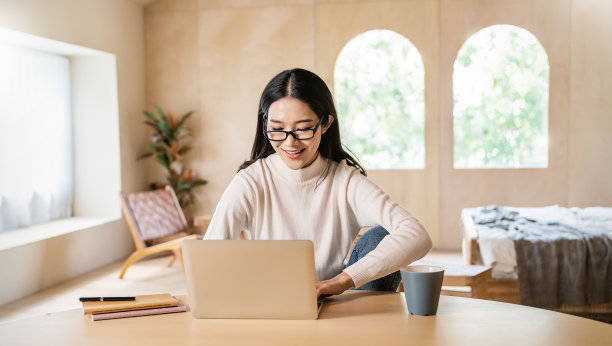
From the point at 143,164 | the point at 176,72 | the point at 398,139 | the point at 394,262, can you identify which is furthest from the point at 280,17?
the point at 394,262

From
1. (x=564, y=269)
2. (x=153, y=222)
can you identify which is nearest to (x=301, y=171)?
(x=564, y=269)

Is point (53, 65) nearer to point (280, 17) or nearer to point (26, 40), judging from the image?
point (26, 40)

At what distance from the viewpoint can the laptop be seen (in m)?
1.28

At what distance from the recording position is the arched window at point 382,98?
6148 mm

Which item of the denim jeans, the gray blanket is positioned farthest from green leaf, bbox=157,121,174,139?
the denim jeans

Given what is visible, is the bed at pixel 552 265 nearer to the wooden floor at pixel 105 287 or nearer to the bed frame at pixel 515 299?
the bed frame at pixel 515 299

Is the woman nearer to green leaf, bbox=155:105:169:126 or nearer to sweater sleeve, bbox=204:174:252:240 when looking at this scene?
sweater sleeve, bbox=204:174:252:240

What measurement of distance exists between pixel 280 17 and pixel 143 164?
89.0 inches

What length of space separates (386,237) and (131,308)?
0.72 meters

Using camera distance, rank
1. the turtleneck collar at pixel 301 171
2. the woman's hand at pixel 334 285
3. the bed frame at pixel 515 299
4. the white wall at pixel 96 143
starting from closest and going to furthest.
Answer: the woman's hand at pixel 334 285
the turtleneck collar at pixel 301 171
the bed frame at pixel 515 299
the white wall at pixel 96 143

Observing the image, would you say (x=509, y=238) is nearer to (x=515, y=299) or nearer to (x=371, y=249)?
(x=515, y=299)

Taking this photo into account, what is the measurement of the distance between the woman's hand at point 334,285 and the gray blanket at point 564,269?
2430mm

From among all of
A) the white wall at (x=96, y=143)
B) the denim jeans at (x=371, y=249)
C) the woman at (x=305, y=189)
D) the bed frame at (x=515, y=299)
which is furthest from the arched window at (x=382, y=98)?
the denim jeans at (x=371, y=249)

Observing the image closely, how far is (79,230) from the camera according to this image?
510 cm
